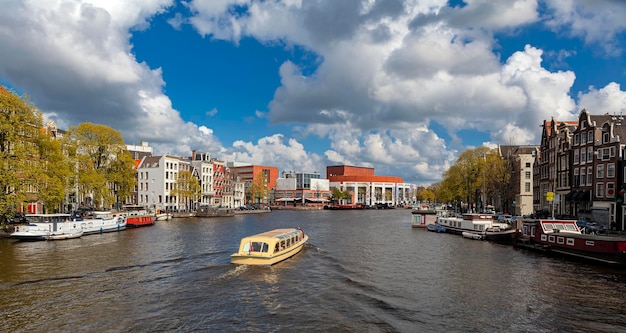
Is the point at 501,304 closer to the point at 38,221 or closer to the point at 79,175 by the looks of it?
the point at 38,221

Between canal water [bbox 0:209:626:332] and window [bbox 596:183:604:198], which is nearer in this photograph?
canal water [bbox 0:209:626:332]

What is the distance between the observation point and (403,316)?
25141 millimetres

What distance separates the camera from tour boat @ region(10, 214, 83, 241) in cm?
5556

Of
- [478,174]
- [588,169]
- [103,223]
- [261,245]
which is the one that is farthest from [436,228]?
[103,223]

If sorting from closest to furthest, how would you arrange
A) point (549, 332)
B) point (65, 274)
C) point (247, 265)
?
1. point (549, 332)
2. point (65, 274)
3. point (247, 265)

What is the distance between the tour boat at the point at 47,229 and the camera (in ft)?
182

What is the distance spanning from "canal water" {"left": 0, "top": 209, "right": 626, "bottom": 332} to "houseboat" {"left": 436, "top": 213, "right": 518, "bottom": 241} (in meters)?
13.7

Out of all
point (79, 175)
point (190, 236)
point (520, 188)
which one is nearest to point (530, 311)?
point (190, 236)

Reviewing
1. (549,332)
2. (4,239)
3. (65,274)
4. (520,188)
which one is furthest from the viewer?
(520,188)

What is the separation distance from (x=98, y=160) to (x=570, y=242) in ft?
273

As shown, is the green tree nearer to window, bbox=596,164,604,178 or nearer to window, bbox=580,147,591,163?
window, bbox=596,164,604,178

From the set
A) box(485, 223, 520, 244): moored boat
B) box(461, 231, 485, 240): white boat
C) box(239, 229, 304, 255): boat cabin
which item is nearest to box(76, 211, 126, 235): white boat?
box(239, 229, 304, 255): boat cabin

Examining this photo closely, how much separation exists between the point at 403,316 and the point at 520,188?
98.8 meters

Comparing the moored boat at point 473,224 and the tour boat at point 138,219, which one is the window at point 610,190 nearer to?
the moored boat at point 473,224
